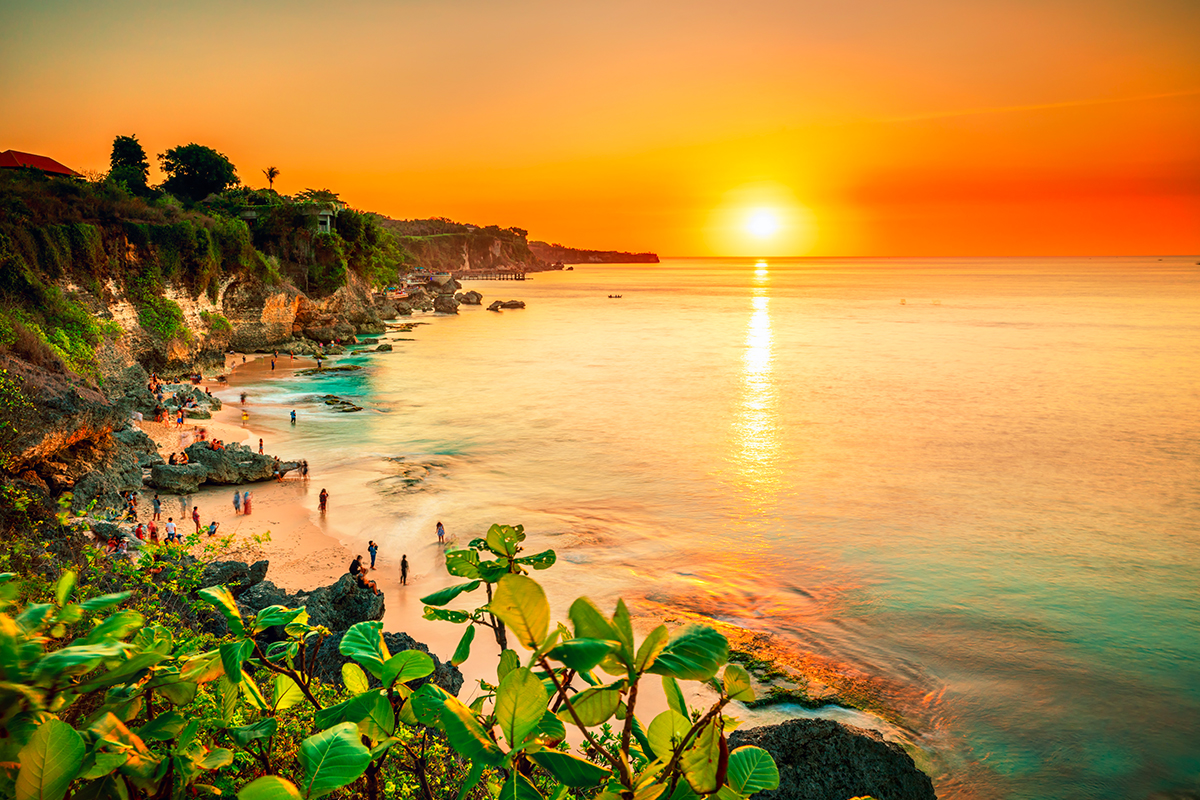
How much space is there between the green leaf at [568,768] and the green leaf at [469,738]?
0.12 m

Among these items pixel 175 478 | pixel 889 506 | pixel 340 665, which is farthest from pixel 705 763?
pixel 175 478

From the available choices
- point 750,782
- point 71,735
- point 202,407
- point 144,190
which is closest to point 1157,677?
point 750,782

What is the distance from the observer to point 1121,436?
A: 1380 inches

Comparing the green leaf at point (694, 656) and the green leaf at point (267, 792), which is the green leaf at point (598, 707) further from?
the green leaf at point (267, 792)

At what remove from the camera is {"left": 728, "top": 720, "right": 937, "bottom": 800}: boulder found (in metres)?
8.45

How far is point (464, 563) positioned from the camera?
2365 millimetres

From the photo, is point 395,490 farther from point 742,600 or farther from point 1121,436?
point 1121,436

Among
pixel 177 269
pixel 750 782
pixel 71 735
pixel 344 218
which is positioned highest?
pixel 344 218

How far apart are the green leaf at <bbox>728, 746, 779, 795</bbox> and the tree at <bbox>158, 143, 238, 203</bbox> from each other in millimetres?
76446

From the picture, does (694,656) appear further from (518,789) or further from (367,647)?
(367,647)

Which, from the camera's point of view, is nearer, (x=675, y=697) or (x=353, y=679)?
(x=675, y=697)

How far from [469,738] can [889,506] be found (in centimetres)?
2657

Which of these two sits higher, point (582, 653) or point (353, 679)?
point (582, 653)

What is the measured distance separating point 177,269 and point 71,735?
1965 inches
